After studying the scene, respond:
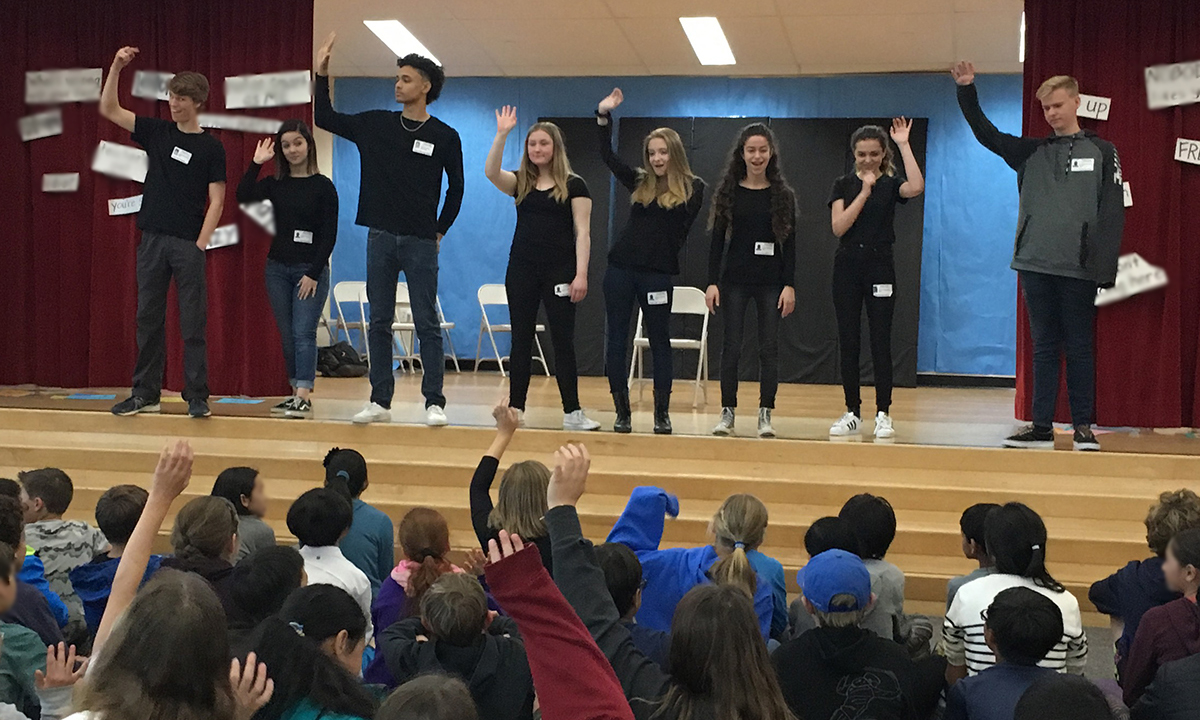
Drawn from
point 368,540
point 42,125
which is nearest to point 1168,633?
point 368,540

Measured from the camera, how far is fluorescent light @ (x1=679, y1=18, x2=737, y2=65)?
26.3 feet

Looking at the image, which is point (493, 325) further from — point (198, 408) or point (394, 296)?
point (394, 296)

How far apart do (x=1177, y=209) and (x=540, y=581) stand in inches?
219

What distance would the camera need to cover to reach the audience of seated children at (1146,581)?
2.66 metres

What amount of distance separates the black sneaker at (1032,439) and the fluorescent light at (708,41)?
13.7ft

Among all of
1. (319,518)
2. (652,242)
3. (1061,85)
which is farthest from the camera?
(652,242)

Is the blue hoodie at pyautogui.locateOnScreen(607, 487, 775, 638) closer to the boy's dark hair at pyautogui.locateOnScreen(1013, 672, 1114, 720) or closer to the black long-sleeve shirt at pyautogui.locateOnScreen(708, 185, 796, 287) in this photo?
the boy's dark hair at pyautogui.locateOnScreen(1013, 672, 1114, 720)

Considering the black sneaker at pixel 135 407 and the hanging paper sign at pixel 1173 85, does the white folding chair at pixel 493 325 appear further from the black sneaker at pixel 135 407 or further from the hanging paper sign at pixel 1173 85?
the hanging paper sign at pixel 1173 85

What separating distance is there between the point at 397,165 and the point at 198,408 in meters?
1.53

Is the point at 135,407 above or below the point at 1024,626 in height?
above

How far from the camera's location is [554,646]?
1353 millimetres

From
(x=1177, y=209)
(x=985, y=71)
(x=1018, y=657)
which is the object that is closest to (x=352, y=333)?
(x=985, y=71)

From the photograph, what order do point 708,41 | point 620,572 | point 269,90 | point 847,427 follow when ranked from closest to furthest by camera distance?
point 620,572, point 847,427, point 269,90, point 708,41

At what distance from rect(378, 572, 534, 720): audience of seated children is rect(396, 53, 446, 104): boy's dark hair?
3380mm
